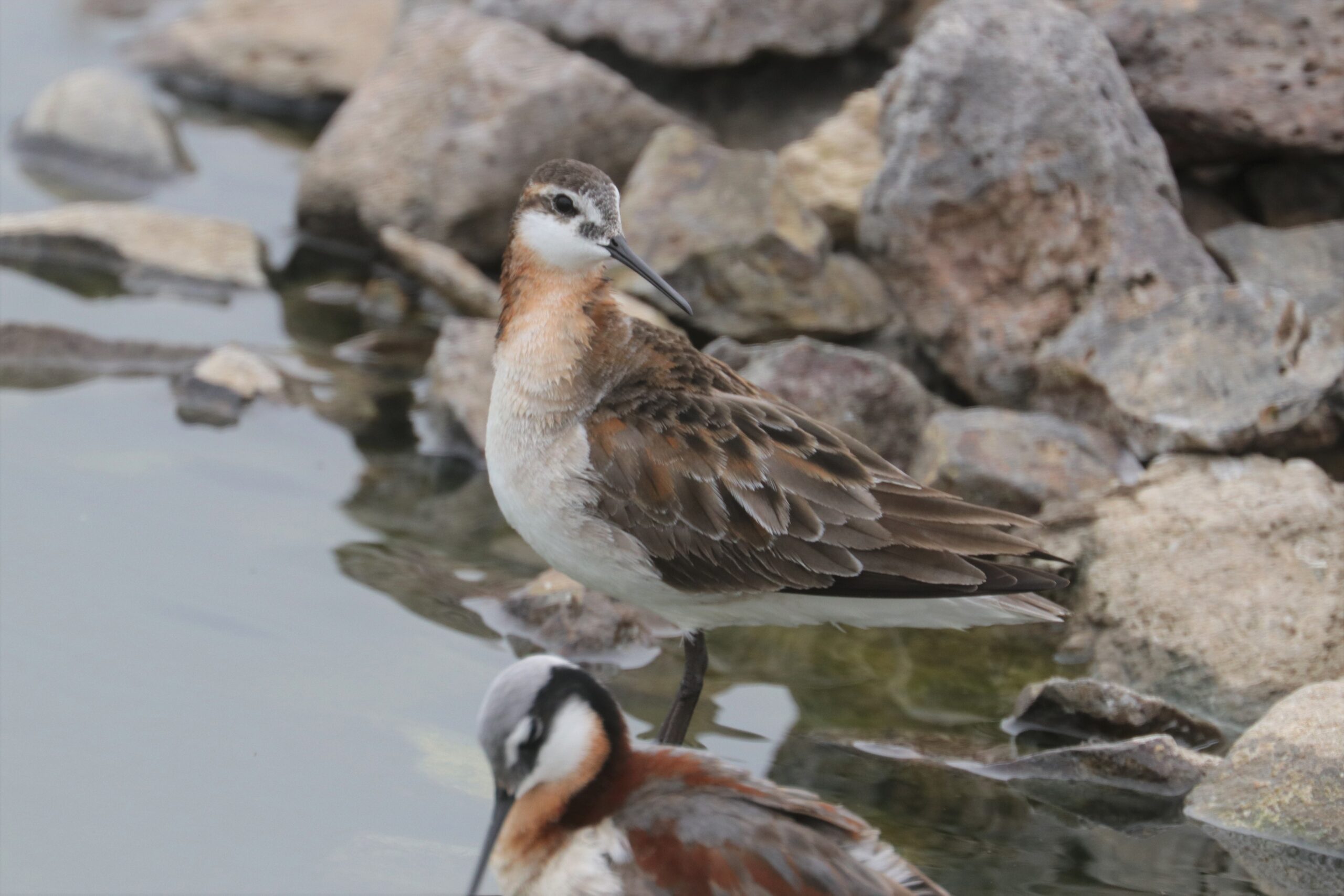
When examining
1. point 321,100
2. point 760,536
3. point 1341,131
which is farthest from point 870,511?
point 321,100

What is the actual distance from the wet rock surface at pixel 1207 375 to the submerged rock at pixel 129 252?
581 centimetres

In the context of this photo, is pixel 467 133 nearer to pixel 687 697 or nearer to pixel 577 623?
pixel 577 623

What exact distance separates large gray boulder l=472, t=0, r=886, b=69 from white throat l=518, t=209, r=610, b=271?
573 centimetres

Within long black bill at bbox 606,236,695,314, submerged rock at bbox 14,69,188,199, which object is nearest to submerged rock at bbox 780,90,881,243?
long black bill at bbox 606,236,695,314

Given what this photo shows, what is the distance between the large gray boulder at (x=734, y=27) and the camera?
1260cm

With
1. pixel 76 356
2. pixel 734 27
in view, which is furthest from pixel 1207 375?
pixel 76 356

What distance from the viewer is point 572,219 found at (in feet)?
23.8

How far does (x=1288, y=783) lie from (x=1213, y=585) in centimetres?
153

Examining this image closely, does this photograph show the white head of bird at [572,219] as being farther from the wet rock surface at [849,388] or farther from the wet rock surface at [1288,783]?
the wet rock surface at [1288,783]

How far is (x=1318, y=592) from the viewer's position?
812 cm

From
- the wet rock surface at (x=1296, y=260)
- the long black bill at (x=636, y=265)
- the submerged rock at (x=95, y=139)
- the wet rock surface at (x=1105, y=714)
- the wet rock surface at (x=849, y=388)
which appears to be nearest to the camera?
the long black bill at (x=636, y=265)

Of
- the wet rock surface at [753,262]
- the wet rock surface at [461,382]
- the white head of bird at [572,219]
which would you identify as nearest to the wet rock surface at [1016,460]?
the wet rock surface at [753,262]

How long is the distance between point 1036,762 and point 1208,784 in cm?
71

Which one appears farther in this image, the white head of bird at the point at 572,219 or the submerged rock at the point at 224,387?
the submerged rock at the point at 224,387
